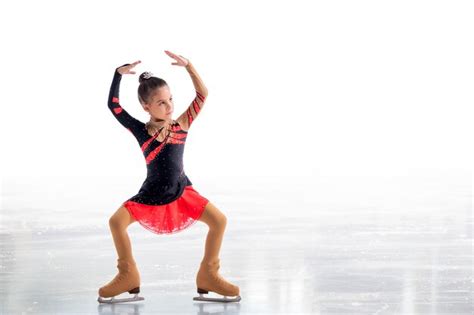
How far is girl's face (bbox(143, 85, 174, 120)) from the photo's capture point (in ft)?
16.1

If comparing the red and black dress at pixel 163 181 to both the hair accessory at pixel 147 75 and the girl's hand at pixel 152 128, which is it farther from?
the hair accessory at pixel 147 75

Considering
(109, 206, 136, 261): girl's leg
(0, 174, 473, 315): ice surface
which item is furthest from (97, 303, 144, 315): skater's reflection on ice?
(109, 206, 136, 261): girl's leg

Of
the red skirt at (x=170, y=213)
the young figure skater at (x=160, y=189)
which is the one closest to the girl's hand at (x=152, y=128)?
the young figure skater at (x=160, y=189)

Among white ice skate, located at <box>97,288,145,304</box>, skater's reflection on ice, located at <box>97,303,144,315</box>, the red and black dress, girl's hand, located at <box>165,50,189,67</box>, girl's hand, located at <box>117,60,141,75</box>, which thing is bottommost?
skater's reflection on ice, located at <box>97,303,144,315</box>

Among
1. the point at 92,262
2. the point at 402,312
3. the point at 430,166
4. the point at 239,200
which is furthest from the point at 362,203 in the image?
the point at 430,166

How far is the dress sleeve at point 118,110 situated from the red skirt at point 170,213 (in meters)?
0.38

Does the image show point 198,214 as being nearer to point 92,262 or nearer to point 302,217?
point 92,262

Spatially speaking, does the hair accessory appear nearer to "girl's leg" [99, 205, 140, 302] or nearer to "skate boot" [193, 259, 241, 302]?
"girl's leg" [99, 205, 140, 302]

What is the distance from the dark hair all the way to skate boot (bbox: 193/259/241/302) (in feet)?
3.05

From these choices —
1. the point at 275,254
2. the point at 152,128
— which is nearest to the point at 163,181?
the point at 152,128

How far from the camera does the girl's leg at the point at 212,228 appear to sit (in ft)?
16.4

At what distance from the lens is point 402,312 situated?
4.80m

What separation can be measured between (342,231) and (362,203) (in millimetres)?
2388

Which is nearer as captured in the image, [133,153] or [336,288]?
[336,288]
